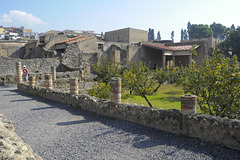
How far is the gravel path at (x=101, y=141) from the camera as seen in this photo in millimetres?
3559

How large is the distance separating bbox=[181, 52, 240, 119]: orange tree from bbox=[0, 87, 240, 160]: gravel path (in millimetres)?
1154

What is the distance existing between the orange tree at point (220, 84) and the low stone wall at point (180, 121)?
83 centimetres

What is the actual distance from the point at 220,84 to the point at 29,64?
18.6 meters

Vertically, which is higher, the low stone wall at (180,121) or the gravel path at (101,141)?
the low stone wall at (180,121)

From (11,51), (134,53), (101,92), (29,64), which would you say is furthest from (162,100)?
(11,51)

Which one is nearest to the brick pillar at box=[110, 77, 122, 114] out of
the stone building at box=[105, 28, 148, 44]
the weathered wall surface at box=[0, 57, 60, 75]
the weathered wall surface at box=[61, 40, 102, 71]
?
the weathered wall surface at box=[0, 57, 60, 75]

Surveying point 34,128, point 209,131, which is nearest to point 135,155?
point 209,131

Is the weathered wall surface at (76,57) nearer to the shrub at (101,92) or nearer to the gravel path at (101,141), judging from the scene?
the shrub at (101,92)

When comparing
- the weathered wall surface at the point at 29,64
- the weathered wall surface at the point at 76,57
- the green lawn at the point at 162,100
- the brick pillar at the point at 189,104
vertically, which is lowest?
the green lawn at the point at 162,100

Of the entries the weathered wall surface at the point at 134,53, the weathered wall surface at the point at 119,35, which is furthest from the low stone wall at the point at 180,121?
the weathered wall surface at the point at 119,35

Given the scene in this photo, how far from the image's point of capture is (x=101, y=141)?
4207 mm

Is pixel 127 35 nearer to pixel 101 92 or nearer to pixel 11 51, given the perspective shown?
pixel 11 51

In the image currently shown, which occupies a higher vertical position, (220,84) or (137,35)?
(137,35)

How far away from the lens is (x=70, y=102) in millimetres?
7609
